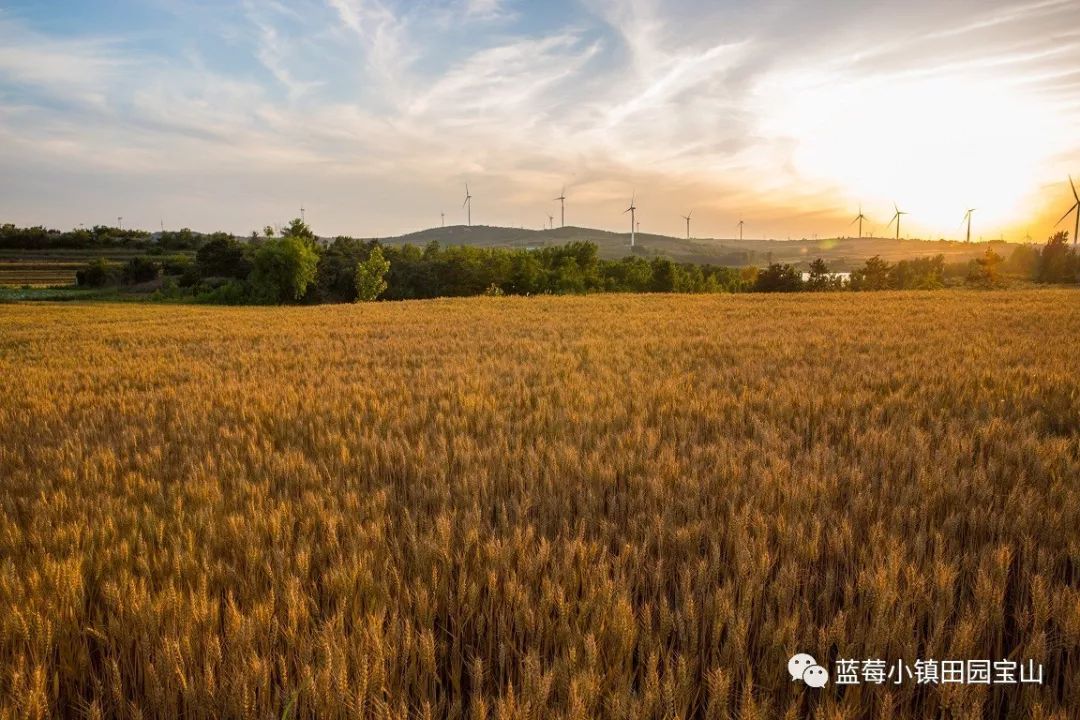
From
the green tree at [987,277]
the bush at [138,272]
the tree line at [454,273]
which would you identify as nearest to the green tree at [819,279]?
the tree line at [454,273]

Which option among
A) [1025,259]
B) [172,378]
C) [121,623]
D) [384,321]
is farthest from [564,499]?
[1025,259]

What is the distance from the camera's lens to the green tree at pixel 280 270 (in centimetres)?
7188

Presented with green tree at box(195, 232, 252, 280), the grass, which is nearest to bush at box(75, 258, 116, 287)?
the grass

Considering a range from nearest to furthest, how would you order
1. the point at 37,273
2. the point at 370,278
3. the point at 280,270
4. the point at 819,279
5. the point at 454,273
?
the point at 819,279, the point at 280,270, the point at 370,278, the point at 454,273, the point at 37,273

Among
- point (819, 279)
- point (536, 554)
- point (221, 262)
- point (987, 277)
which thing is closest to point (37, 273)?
point (221, 262)

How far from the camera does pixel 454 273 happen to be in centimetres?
9012

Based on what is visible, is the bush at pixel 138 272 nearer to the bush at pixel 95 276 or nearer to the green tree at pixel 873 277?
the bush at pixel 95 276

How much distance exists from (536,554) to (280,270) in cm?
7853

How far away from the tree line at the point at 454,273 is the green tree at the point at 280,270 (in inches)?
5.1

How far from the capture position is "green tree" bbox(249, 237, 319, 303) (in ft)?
236

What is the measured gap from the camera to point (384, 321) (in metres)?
24.3

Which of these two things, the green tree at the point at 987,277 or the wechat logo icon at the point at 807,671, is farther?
the green tree at the point at 987,277

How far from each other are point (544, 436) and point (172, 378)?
8075 millimetres

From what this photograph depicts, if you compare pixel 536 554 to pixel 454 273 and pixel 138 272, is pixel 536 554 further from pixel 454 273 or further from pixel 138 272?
pixel 138 272
